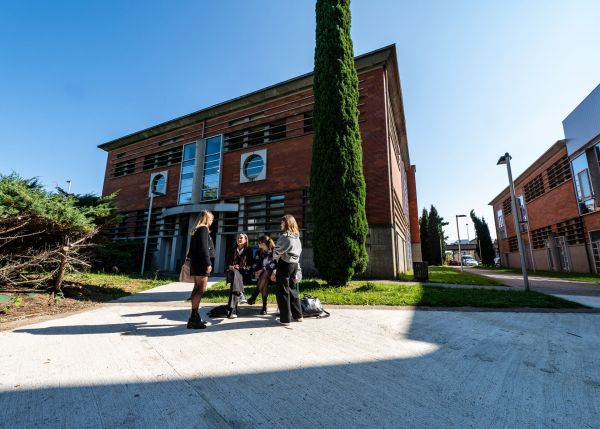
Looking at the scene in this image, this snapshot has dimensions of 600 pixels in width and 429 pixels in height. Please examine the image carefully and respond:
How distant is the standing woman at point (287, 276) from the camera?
4375 millimetres

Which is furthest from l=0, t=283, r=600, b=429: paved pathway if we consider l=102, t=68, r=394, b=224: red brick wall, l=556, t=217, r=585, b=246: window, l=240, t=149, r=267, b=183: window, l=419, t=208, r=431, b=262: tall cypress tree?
l=419, t=208, r=431, b=262: tall cypress tree

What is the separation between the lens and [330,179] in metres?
9.18

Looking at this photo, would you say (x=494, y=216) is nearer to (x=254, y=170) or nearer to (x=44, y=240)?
(x=254, y=170)

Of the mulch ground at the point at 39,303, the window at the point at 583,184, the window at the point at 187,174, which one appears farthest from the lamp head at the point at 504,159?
the window at the point at 187,174

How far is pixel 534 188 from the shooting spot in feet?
83.6

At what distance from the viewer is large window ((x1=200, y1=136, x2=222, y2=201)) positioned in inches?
685

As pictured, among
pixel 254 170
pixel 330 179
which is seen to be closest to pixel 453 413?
pixel 330 179

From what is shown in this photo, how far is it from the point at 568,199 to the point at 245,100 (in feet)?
79.3

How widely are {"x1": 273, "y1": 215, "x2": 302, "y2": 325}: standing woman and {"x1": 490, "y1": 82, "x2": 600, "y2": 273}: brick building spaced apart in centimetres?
2194

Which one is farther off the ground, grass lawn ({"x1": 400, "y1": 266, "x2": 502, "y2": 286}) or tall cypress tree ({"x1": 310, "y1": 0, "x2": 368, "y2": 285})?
tall cypress tree ({"x1": 310, "y1": 0, "x2": 368, "y2": 285})

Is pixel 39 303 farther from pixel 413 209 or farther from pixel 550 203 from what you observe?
pixel 550 203

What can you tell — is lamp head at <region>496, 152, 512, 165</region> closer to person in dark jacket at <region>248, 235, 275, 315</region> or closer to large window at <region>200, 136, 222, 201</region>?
person in dark jacket at <region>248, 235, 275, 315</region>

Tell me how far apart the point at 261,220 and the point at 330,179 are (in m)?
7.05

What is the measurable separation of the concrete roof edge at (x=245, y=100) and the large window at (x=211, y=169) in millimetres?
2142
